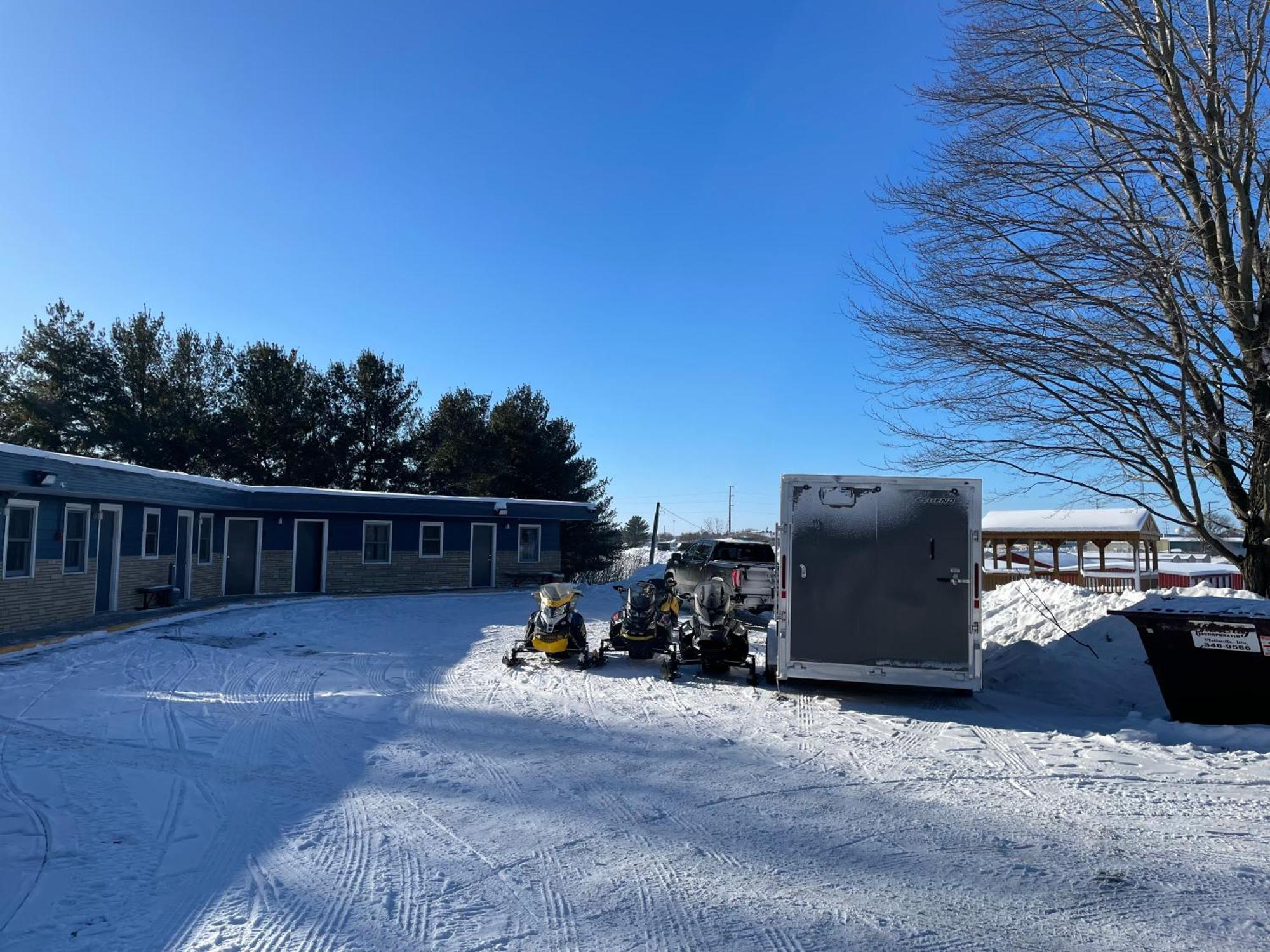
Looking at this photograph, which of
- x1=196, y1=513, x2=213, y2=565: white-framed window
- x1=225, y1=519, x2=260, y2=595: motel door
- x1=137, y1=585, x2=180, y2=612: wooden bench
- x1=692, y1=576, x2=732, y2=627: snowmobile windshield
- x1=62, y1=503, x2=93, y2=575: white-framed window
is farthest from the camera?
x1=225, y1=519, x2=260, y2=595: motel door

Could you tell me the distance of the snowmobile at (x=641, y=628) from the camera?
10766 mm

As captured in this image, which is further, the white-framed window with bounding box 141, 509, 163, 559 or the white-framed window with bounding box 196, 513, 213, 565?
the white-framed window with bounding box 196, 513, 213, 565

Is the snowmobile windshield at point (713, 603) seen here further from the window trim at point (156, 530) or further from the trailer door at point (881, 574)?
the window trim at point (156, 530)

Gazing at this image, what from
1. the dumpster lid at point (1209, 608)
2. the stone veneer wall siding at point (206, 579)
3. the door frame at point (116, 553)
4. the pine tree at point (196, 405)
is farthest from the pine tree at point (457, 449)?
the dumpster lid at point (1209, 608)

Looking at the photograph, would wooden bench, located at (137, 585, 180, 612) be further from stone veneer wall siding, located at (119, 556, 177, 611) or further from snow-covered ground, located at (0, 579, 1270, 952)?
snow-covered ground, located at (0, 579, 1270, 952)

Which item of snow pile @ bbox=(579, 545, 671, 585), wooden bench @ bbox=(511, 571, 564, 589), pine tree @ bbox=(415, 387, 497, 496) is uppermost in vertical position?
pine tree @ bbox=(415, 387, 497, 496)

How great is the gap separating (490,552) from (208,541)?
7738 millimetres

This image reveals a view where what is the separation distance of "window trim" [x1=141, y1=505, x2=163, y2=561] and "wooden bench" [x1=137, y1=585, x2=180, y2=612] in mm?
678

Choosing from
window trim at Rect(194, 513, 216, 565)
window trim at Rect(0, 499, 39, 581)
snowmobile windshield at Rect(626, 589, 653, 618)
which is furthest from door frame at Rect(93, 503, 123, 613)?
snowmobile windshield at Rect(626, 589, 653, 618)

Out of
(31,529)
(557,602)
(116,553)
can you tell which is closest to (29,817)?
(557,602)

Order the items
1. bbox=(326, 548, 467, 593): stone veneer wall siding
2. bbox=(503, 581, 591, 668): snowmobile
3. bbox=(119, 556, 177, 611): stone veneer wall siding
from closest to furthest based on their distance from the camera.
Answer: bbox=(503, 581, 591, 668): snowmobile
bbox=(119, 556, 177, 611): stone veneer wall siding
bbox=(326, 548, 467, 593): stone veneer wall siding

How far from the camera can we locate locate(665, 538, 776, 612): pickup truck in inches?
638

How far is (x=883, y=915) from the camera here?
384 centimetres

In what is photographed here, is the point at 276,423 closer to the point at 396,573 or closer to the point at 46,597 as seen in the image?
the point at 396,573
